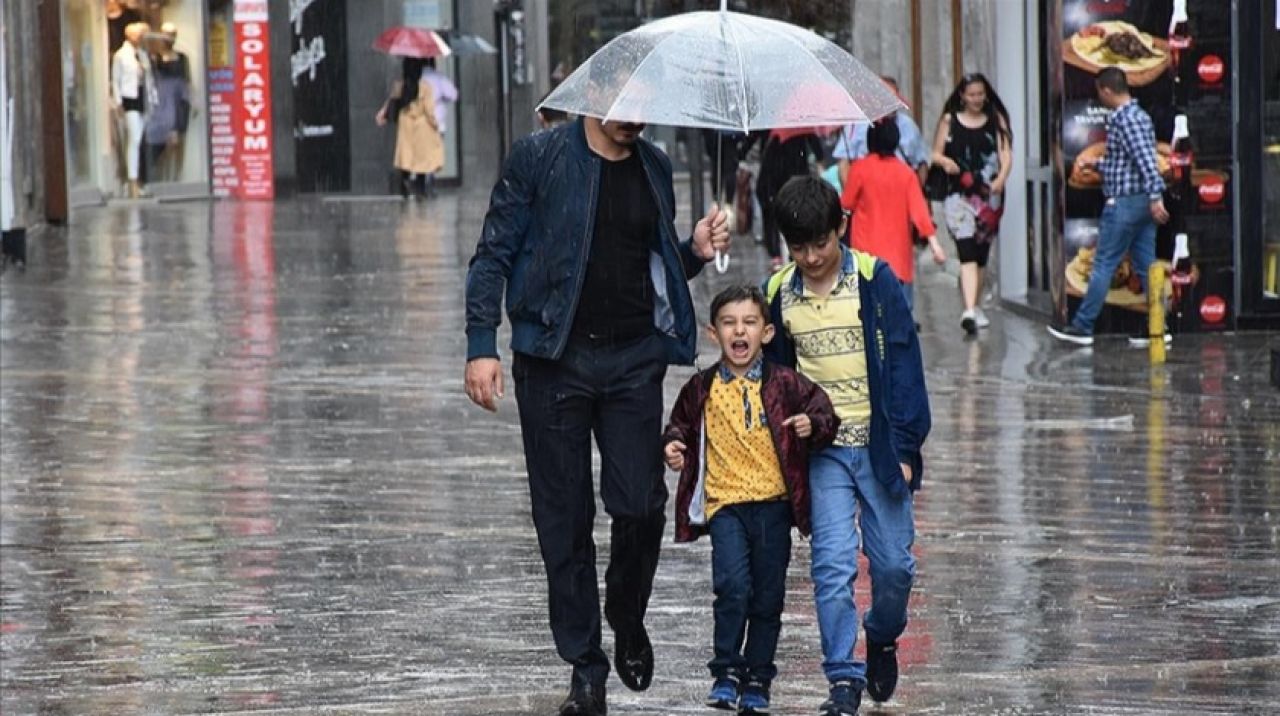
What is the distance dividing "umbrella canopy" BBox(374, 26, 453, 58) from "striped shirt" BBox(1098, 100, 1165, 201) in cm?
2327

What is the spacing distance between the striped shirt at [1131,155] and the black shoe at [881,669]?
349 inches

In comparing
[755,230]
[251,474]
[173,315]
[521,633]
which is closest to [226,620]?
[521,633]

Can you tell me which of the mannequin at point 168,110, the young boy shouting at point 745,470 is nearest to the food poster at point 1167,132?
the young boy shouting at point 745,470

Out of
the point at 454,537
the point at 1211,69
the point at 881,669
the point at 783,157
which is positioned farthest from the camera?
the point at 783,157

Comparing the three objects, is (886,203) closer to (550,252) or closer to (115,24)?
(550,252)

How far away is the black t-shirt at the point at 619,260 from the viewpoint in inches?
261

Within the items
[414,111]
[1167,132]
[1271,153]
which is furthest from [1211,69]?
[414,111]

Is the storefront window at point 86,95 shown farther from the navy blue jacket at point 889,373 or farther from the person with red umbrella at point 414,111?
the navy blue jacket at point 889,373

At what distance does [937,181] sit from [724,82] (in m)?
10.5

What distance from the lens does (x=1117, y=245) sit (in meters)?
15.5

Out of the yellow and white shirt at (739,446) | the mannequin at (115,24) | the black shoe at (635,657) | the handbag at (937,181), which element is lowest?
the black shoe at (635,657)

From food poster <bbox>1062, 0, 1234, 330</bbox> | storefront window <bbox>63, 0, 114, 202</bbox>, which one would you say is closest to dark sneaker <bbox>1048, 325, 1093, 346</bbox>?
food poster <bbox>1062, 0, 1234, 330</bbox>

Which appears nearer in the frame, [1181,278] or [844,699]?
[844,699]

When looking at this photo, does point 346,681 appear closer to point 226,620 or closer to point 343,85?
point 226,620
